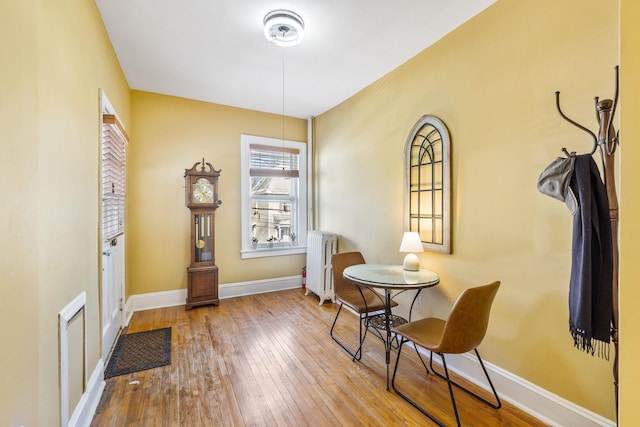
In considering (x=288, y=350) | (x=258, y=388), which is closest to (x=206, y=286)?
(x=288, y=350)

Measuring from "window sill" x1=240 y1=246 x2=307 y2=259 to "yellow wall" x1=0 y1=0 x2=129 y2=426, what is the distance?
2.27m

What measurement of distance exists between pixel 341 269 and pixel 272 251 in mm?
1732

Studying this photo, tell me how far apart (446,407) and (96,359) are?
2.44m

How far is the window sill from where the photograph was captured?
4.14 m

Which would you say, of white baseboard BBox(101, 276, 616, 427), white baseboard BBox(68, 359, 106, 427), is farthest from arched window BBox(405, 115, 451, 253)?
white baseboard BBox(68, 359, 106, 427)

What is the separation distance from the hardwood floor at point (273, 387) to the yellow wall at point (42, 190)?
519 millimetres

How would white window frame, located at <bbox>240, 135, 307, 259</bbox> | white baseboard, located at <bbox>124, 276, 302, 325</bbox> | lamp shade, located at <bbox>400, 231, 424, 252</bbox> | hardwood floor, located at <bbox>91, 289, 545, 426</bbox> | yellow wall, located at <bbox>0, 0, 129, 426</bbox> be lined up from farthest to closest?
white window frame, located at <bbox>240, 135, 307, 259</bbox>, white baseboard, located at <bbox>124, 276, 302, 325</bbox>, lamp shade, located at <bbox>400, 231, 424, 252</bbox>, hardwood floor, located at <bbox>91, 289, 545, 426</bbox>, yellow wall, located at <bbox>0, 0, 129, 426</bbox>

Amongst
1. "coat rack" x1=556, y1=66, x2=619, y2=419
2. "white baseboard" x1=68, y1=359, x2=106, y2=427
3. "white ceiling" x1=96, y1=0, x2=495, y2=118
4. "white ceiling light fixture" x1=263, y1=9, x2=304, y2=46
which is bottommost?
"white baseboard" x1=68, y1=359, x2=106, y2=427

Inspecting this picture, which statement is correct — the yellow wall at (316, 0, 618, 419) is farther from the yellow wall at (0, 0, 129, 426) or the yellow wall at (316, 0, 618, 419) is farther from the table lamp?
the yellow wall at (0, 0, 129, 426)

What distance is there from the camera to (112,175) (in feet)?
8.40

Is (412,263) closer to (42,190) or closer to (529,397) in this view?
(529,397)

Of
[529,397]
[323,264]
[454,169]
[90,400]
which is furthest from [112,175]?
[529,397]

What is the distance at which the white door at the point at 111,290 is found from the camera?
7.67 feet

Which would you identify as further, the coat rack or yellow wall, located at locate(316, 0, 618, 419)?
yellow wall, located at locate(316, 0, 618, 419)
